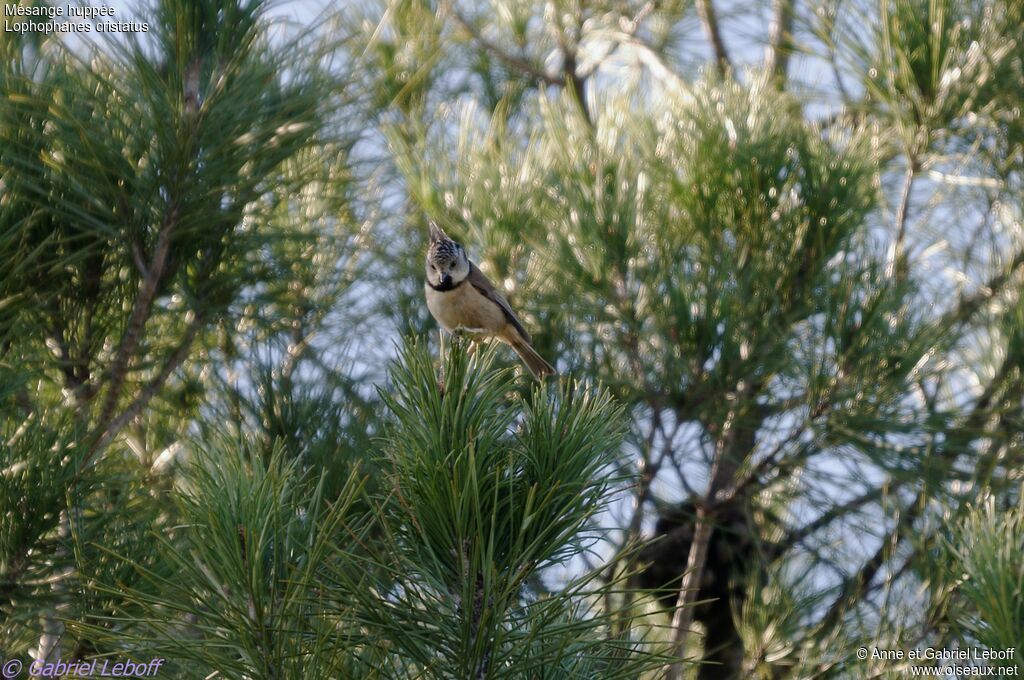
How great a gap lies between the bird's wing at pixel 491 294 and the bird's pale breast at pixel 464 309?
2 cm

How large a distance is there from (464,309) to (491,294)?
10 cm

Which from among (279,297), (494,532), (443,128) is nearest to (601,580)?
(279,297)

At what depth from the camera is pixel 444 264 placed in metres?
2.48

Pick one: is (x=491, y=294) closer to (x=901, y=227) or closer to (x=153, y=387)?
(x=153, y=387)

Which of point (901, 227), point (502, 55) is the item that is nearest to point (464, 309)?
point (901, 227)

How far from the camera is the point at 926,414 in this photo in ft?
8.57

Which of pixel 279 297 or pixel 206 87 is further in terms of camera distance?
pixel 279 297

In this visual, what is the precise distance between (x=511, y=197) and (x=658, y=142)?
0.40 m

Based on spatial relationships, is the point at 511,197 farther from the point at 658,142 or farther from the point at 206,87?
the point at 206,87

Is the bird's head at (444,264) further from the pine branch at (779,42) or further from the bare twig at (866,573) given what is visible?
the pine branch at (779,42)

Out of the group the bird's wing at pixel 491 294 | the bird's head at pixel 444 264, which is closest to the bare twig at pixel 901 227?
the bird's wing at pixel 491 294

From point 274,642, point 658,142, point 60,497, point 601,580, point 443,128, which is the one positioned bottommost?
point 274,642

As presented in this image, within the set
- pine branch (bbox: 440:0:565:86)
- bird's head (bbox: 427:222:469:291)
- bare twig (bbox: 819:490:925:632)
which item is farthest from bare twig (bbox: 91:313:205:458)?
pine branch (bbox: 440:0:565:86)

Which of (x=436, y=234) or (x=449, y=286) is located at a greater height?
(x=436, y=234)
